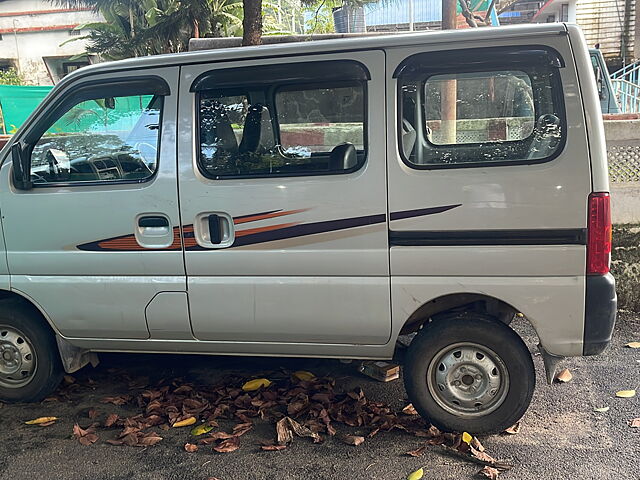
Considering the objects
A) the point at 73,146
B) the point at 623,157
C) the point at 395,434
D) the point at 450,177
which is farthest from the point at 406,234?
the point at 623,157

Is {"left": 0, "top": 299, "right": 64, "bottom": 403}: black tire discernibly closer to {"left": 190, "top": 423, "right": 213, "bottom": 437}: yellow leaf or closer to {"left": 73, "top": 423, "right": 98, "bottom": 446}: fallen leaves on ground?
{"left": 73, "top": 423, "right": 98, "bottom": 446}: fallen leaves on ground

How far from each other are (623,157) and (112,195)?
438cm

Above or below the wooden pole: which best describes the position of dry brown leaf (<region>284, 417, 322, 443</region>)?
below

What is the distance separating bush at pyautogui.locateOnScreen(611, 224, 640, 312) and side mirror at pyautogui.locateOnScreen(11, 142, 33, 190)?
4774 millimetres

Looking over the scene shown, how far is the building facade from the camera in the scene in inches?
923

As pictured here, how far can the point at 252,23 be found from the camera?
684cm

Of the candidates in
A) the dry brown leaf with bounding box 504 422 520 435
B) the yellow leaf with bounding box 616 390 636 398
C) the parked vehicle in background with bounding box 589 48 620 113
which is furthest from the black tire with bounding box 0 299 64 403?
the parked vehicle in background with bounding box 589 48 620 113

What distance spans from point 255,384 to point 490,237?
6.55 feet

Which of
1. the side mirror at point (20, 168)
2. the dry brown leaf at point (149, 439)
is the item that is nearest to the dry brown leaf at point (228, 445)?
the dry brown leaf at point (149, 439)

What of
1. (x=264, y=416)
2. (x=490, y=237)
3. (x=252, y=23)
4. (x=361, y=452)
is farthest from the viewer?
(x=252, y=23)

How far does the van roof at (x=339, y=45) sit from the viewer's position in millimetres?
3238

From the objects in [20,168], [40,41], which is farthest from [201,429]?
[40,41]

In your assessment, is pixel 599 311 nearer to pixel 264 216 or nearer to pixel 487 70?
pixel 487 70

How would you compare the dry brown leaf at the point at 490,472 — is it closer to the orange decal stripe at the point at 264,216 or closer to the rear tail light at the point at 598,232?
the rear tail light at the point at 598,232
